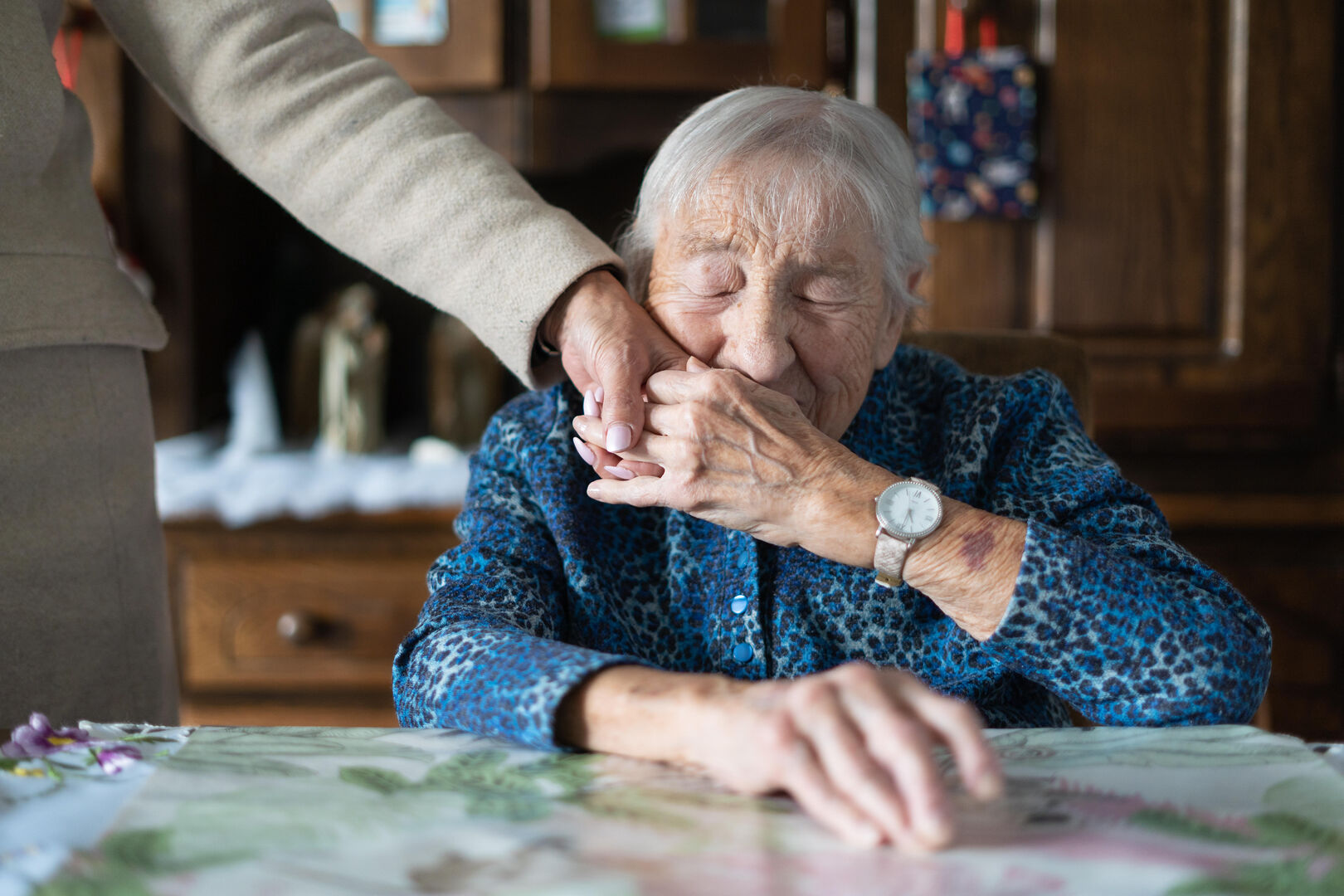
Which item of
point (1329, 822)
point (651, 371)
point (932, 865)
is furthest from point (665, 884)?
point (651, 371)

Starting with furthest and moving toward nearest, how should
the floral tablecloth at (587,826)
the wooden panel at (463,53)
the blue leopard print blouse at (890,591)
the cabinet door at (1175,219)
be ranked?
the wooden panel at (463,53)
the cabinet door at (1175,219)
the blue leopard print blouse at (890,591)
the floral tablecloth at (587,826)

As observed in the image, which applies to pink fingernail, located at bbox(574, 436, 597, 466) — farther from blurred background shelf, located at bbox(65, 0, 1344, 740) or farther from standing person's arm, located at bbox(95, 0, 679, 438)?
blurred background shelf, located at bbox(65, 0, 1344, 740)

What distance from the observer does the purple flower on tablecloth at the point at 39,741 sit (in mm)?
681

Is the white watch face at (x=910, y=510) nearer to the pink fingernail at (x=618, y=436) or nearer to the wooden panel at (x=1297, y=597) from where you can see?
the pink fingernail at (x=618, y=436)

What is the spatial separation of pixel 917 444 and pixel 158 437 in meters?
1.84

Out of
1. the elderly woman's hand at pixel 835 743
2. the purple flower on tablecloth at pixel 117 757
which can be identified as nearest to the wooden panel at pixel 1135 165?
the elderly woman's hand at pixel 835 743

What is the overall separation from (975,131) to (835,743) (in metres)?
1.76

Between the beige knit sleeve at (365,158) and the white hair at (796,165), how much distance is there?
0.11m

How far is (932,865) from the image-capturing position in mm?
527

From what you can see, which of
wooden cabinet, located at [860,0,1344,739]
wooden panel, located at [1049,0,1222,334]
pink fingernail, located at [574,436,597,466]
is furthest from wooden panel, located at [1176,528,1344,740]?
pink fingernail, located at [574,436,597,466]

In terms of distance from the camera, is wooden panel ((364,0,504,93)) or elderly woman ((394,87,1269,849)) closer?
elderly woman ((394,87,1269,849))

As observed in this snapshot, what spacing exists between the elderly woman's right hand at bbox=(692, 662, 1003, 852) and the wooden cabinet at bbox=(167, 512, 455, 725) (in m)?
1.57

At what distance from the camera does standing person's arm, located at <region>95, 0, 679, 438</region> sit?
1.00 m

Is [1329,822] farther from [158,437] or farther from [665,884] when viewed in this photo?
[158,437]
